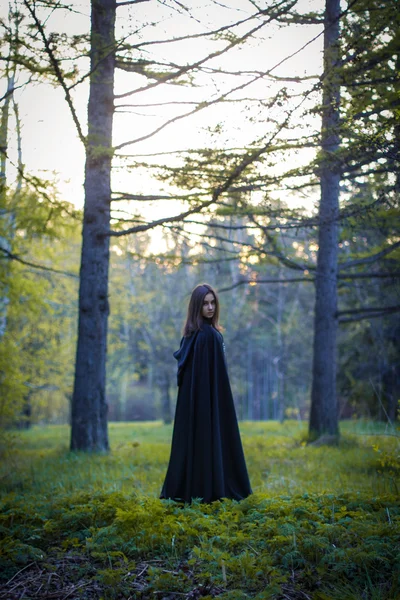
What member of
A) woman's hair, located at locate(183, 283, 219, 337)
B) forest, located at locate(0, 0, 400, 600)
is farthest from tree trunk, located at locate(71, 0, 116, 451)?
woman's hair, located at locate(183, 283, 219, 337)

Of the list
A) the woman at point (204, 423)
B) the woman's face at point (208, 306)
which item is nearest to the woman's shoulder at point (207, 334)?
the woman at point (204, 423)

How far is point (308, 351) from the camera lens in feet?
116

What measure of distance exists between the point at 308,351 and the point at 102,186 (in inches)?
1064

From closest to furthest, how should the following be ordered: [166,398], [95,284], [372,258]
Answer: [95,284]
[372,258]
[166,398]

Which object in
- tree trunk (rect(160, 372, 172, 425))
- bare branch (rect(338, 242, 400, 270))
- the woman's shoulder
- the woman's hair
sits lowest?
tree trunk (rect(160, 372, 172, 425))

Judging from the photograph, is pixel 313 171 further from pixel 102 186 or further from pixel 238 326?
pixel 238 326

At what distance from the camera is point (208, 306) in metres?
6.17

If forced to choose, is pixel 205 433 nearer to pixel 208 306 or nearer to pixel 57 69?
pixel 208 306

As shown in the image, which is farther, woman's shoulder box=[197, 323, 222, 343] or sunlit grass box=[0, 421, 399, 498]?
sunlit grass box=[0, 421, 399, 498]

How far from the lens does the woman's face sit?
242 inches

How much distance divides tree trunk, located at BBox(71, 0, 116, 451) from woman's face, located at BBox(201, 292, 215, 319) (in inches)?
172

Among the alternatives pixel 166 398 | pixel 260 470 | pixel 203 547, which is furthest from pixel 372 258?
pixel 166 398

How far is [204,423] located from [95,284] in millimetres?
4899

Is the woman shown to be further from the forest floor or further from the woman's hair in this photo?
the forest floor
